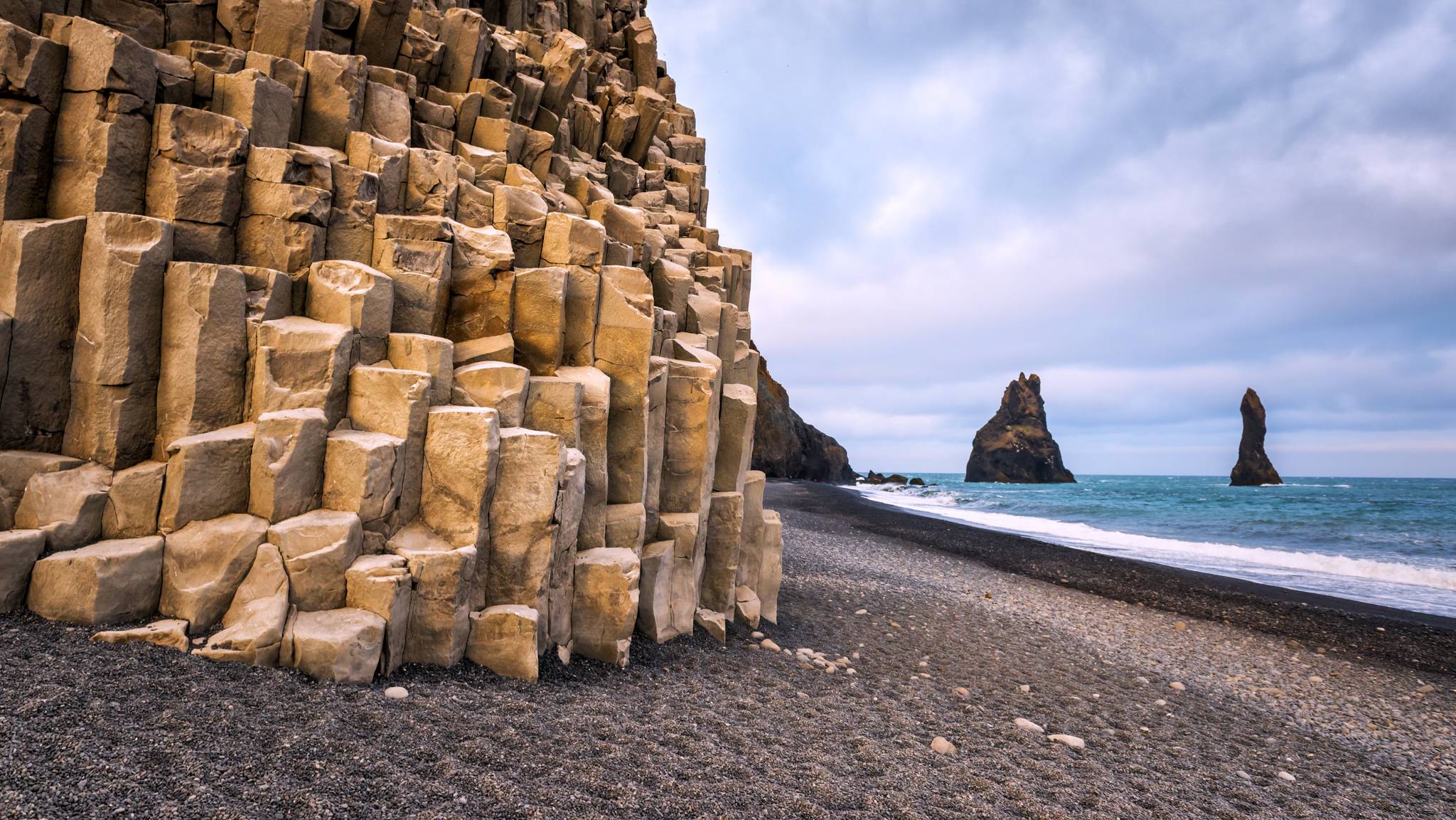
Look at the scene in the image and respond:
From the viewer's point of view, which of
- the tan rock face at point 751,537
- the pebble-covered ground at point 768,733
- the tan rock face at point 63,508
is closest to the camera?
the pebble-covered ground at point 768,733

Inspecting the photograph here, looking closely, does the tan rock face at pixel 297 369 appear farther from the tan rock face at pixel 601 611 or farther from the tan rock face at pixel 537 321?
the tan rock face at pixel 601 611

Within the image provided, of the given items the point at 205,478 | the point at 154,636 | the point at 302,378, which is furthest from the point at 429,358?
the point at 154,636

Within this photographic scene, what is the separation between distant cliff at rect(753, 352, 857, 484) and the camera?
6912 centimetres

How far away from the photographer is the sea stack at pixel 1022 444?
117m

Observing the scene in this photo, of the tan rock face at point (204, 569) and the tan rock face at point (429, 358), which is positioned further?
the tan rock face at point (429, 358)

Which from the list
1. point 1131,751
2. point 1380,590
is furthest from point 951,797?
point 1380,590

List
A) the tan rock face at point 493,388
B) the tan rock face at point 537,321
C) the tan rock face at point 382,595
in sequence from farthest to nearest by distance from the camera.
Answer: the tan rock face at point 537,321
the tan rock face at point 493,388
the tan rock face at point 382,595

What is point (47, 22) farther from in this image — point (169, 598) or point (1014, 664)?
point (1014, 664)

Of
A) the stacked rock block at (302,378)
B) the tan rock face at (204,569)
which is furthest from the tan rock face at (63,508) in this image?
the tan rock face at (204,569)

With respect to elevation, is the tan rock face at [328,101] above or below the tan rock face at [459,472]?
above

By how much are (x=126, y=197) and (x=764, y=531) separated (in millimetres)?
10359

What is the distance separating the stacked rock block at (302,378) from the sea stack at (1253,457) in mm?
111071

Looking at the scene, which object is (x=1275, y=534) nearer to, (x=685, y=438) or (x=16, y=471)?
(x=685, y=438)

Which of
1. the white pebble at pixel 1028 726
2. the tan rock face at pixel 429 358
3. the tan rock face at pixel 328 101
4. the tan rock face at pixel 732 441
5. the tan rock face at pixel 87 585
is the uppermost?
the tan rock face at pixel 328 101
